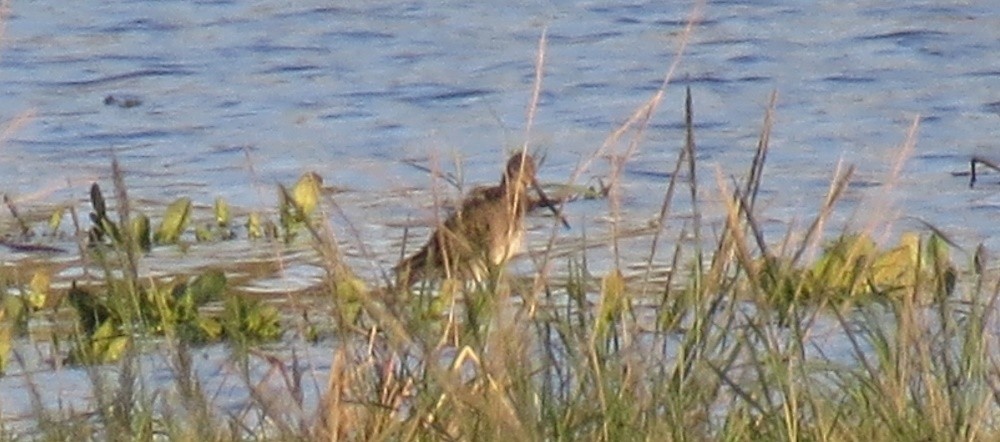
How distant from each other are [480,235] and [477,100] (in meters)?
4.41

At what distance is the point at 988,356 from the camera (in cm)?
397

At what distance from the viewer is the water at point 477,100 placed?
24.7 ft

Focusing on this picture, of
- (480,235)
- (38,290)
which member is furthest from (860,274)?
(38,290)

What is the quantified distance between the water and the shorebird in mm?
704

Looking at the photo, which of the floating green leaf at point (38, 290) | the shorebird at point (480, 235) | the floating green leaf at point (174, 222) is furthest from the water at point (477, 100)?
the shorebird at point (480, 235)

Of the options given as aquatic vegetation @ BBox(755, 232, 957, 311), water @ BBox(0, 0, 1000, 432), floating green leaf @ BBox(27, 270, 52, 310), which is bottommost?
water @ BBox(0, 0, 1000, 432)

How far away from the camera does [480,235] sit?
4871mm

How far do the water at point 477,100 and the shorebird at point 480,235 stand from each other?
70 centimetres

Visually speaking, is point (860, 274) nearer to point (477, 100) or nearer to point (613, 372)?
point (613, 372)

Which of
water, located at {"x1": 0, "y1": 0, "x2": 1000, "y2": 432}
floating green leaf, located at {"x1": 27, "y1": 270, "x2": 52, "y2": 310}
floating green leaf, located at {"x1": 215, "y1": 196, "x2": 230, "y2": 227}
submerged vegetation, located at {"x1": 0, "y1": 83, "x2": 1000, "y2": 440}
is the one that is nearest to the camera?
submerged vegetation, located at {"x1": 0, "y1": 83, "x2": 1000, "y2": 440}

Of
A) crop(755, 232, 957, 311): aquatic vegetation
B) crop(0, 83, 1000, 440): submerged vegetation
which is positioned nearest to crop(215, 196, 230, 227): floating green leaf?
crop(755, 232, 957, 311): aquatic vegetation

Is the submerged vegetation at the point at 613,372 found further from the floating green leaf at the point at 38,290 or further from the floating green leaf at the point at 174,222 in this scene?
the floating green leaf at the point at 174,222

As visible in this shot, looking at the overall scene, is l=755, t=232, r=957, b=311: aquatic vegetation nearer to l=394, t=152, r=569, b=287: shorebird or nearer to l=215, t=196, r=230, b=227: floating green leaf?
l=394, t=152, r=569, b=287: shorebird

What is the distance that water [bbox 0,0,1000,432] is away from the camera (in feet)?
24.7
